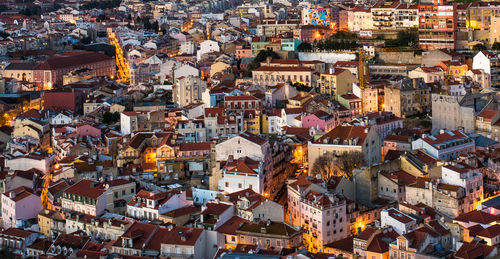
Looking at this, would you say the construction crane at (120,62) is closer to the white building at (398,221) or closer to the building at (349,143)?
the building at (349,143)

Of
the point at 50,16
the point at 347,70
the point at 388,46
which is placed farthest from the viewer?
the point at 50,16

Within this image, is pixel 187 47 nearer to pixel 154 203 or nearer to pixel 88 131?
pixel 88 131

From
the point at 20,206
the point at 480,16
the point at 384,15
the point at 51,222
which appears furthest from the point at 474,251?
the point at 384,15

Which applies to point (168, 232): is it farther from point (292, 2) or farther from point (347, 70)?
point (292, 2)

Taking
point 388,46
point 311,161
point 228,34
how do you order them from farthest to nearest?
1. point 228,34
2. point 388,46
3. point 311,161

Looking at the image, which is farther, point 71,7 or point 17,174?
point 71,7

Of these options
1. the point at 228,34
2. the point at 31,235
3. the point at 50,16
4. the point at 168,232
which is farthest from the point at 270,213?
the point at 50,16

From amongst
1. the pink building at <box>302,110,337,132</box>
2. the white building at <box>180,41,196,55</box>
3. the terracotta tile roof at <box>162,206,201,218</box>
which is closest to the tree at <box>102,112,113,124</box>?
the pink building at <box>302,110,337,132</box>
